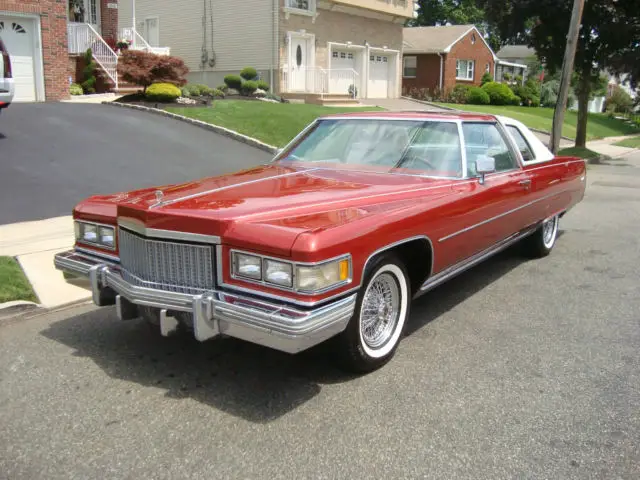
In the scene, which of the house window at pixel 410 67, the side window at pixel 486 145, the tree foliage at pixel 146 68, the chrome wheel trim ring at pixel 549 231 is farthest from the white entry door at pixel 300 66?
the side window at pixel 486 145

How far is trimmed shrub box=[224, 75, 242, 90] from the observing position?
23188 mm

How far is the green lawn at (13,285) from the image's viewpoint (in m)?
5.13

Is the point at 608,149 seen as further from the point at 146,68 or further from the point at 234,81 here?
the point at 146,68

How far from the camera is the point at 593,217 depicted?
9.72m

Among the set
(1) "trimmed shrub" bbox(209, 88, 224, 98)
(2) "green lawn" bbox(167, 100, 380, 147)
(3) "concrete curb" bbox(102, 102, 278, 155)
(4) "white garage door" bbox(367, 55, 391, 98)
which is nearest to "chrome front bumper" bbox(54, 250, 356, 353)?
(3) "concrete curb" bbox(102, 102, 278, 155)

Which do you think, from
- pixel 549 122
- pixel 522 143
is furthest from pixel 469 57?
pixel 522 143

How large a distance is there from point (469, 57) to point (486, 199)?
131 feet

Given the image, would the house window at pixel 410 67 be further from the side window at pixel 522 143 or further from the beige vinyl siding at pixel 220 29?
the side window at pixel 522 143

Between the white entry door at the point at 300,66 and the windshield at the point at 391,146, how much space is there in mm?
20446

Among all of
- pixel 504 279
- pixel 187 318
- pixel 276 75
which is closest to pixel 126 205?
pixel 187 318

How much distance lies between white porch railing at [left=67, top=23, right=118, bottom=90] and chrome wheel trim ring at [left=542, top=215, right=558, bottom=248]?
54.7 feet

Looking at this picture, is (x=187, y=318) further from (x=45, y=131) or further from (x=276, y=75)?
(x=276, y=75)

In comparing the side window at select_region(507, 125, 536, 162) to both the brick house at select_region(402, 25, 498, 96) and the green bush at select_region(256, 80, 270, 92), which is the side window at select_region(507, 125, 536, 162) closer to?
the green bush at select_region(256, 80, 270, 92)

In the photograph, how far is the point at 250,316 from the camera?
3.20m
